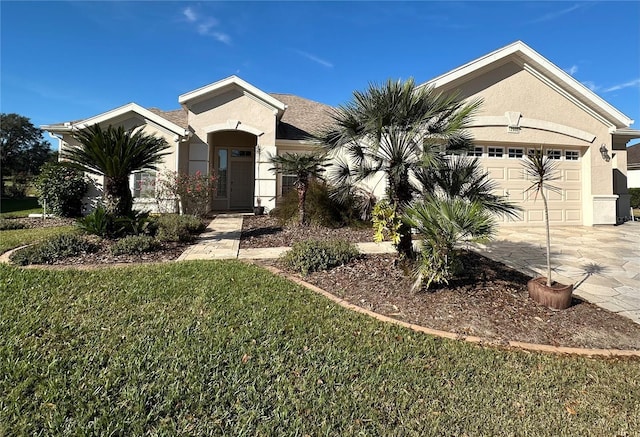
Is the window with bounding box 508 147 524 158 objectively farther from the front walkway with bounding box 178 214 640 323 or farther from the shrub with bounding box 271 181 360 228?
the shrub with bounding box 271 181 360 228

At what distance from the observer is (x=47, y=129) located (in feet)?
41.1

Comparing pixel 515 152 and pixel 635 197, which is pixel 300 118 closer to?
pixel 515 152

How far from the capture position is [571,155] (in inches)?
511

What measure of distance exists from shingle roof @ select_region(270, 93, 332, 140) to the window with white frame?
25.0 ft

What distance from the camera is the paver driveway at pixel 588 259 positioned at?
17.1 ft

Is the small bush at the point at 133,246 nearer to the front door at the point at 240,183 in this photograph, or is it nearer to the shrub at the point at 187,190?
the shrub at the point at 187,190

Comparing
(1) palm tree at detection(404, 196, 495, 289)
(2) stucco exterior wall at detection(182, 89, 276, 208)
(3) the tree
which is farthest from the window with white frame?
(3) the tree

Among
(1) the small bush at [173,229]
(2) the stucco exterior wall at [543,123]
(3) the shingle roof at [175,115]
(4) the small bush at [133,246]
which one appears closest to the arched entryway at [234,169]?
(3) the shingle roof at [175,115]

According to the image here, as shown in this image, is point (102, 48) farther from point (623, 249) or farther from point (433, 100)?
point (623, 249)

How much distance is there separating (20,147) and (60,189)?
29.5 m

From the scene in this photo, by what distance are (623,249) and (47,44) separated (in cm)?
1766

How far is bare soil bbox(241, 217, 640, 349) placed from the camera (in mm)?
3842

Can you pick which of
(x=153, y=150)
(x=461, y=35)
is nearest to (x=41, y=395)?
(x=153, y=150)

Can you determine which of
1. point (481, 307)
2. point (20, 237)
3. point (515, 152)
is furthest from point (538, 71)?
point (20, 237)
